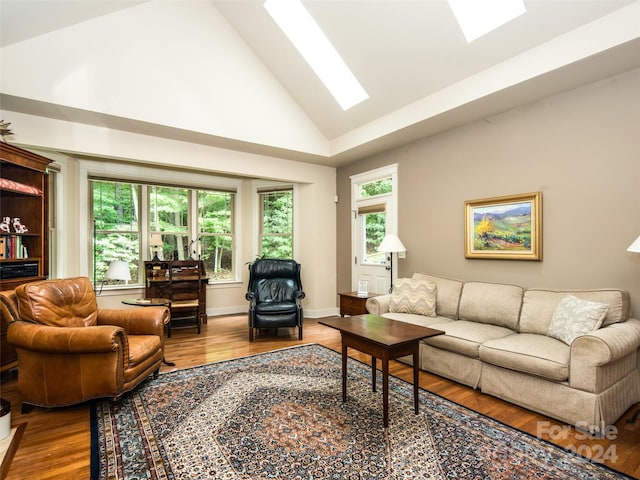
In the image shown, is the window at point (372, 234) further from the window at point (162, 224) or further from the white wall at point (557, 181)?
the window at point (162, 224)

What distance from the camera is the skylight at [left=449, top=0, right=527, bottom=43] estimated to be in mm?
2820

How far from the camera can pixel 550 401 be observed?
2.41 meters

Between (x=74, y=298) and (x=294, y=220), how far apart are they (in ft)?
12.1

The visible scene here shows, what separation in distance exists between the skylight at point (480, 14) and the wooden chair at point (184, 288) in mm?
4669

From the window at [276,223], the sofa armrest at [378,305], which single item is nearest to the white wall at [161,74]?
the window at [276,223]

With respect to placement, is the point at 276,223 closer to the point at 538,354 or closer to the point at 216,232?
the point at 216,232

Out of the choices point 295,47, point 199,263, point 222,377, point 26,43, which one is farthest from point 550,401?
point 26,43

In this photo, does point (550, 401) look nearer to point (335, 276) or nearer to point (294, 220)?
point (335, 276)

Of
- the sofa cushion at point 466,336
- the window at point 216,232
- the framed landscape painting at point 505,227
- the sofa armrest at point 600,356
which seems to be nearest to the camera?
the sofa armrest at point 600,356

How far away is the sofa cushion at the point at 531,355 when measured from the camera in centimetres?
236

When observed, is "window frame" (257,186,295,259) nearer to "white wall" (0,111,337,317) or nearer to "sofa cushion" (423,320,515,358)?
"white wall" (0,111,337,317)

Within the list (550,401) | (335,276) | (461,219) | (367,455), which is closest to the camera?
(367,455)

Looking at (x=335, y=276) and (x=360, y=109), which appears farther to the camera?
(x=335, y=276)

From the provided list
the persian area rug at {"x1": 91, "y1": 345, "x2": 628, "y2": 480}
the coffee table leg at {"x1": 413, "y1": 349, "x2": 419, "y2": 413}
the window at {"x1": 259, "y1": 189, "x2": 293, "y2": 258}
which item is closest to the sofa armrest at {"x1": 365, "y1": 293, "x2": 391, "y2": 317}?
the persian area rug at {"x1": 91, "y1": 345, "x2": 628, "y2": 480}
